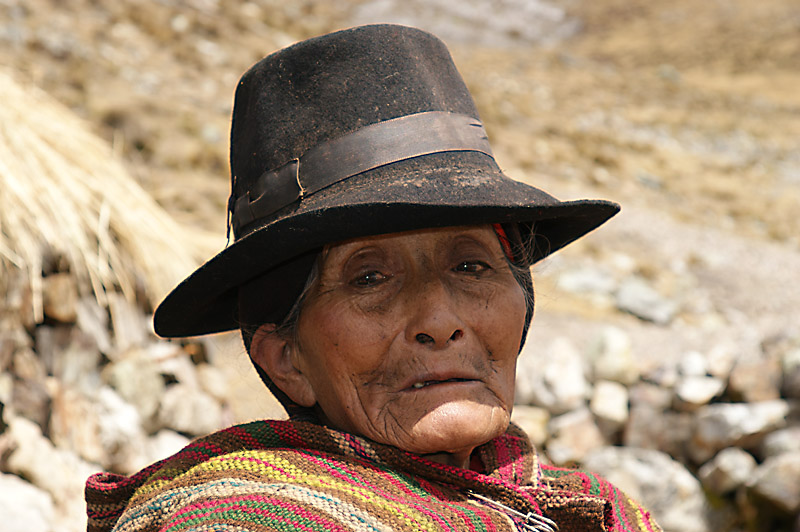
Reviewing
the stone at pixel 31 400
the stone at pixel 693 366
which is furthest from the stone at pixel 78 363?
the stone at pixel 693 366

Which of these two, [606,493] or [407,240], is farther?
[606,493]

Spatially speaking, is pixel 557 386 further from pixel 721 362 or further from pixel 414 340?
pixel 414 340

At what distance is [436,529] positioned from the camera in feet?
4.35

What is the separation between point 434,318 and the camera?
147 centimetres

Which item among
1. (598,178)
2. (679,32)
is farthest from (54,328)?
(679,32)

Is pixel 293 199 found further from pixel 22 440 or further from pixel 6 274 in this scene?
pixel 6 274

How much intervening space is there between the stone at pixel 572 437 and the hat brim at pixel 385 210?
129 inches

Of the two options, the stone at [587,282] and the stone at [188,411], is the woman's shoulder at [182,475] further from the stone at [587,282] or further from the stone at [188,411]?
the stone at [587,282]

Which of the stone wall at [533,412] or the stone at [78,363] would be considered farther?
the stone at [78,363]

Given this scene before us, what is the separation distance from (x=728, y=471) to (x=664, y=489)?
0.41 meters

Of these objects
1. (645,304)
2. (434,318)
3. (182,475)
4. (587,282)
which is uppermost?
(587,282)

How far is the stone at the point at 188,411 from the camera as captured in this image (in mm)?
3871

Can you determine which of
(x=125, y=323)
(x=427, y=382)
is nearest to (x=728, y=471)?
(x=427, y=382)

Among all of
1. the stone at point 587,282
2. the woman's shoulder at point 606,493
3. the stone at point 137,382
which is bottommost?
the woman's shoulder at point 606,493
